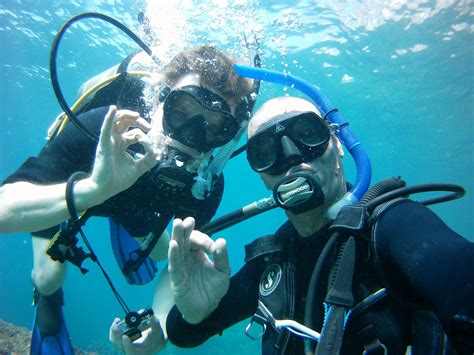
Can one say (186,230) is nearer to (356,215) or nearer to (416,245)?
(356,215)

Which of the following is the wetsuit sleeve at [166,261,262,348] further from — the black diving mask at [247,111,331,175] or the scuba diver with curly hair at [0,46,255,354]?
the black diving mask at [247,111,331,175]

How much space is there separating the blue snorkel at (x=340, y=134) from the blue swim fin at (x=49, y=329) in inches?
173

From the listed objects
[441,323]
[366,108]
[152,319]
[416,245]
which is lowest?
→ [366,108]

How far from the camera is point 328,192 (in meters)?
2.49

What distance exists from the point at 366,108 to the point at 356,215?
2475cm

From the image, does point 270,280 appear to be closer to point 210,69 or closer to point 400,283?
point 400,283

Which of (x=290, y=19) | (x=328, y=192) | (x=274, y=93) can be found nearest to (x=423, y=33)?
(x=290, y=19)

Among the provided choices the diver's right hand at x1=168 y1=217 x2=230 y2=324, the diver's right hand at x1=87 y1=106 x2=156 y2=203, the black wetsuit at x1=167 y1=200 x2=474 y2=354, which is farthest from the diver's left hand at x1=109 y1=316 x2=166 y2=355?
the diver's right hand at x1=87 y1=106 x2=156 y2=203

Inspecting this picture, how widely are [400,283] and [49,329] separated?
488 centimetres

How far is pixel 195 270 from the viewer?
87.6 inches

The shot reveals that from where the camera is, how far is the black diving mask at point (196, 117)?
3414mm

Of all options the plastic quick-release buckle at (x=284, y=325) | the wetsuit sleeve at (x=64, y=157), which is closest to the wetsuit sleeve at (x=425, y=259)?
the plastic quick-release buckle at (x=284, y=325)

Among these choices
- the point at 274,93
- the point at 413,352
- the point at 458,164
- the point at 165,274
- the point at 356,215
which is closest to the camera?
the point at 413,352

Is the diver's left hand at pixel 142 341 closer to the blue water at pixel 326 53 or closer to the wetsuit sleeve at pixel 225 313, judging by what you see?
the wetsuit sleeve at pixel 225 313
